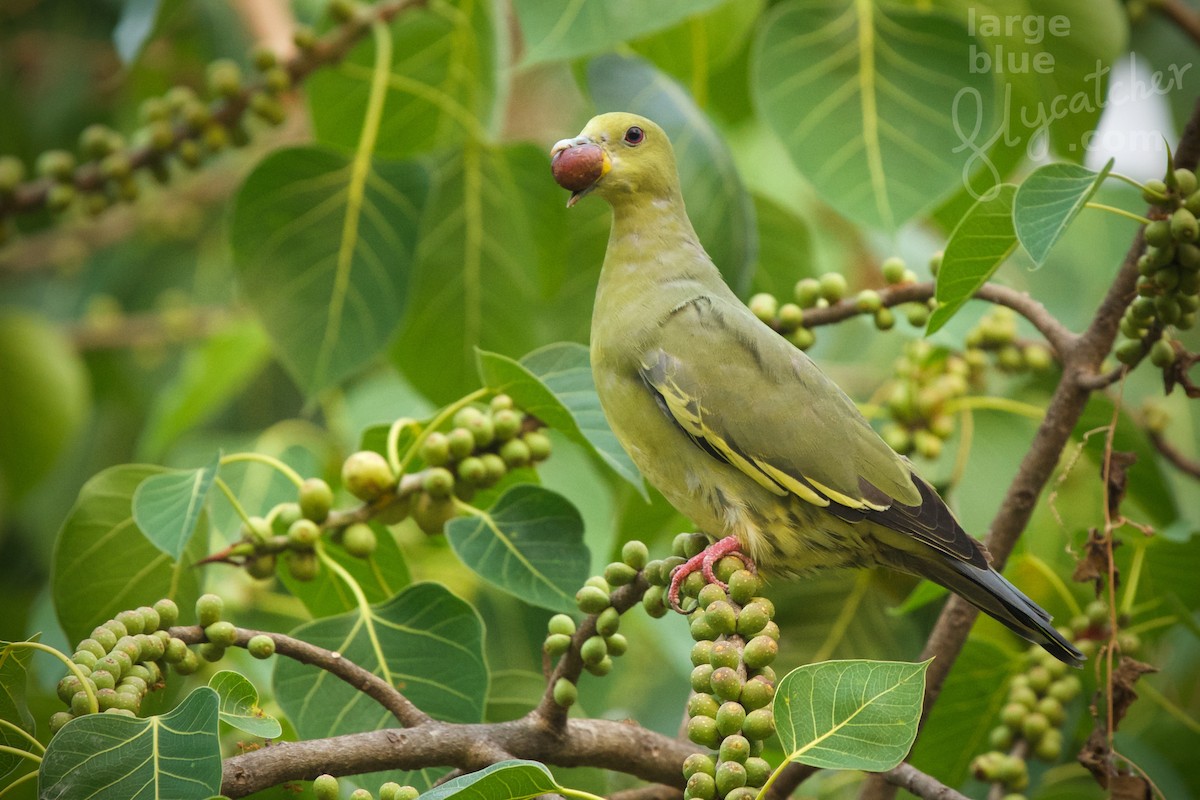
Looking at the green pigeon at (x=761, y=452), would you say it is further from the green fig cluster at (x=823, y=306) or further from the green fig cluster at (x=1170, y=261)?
the green fig cluster at (x=1170, y=261)

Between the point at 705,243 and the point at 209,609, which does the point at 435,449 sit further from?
the point at 705,243

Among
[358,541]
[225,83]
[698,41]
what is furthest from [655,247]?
[225,83]

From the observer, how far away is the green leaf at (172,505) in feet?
5.57

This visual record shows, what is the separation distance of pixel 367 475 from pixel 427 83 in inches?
55.3

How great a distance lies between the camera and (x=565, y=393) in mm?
2127

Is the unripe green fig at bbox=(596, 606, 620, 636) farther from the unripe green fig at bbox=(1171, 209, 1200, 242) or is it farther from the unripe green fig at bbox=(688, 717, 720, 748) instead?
the unripe green fig at bbox=(1171, 209, 1200, 242)

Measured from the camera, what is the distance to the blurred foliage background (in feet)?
7.96

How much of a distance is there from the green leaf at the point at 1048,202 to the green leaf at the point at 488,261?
136 cm

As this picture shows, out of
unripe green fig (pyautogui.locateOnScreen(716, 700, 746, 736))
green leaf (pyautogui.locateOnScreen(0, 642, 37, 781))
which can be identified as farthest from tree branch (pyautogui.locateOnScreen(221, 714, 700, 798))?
unripe green fig (pyautogui.locateOnScreen(716, 700, 746, 736))

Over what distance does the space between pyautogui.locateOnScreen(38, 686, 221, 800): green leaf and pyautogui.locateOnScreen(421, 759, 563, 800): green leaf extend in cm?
26

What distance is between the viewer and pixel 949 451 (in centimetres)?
263

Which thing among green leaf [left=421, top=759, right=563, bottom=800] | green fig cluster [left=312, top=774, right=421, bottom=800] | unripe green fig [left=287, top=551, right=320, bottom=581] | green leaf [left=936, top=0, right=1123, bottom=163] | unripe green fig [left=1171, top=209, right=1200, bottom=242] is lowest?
green fig cluster [left=312, top=774, right=421, bottom=800]

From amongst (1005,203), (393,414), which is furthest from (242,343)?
(1005,203)

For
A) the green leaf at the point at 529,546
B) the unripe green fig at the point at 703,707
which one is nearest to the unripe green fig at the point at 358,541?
the green leaf at the point at 529,546
